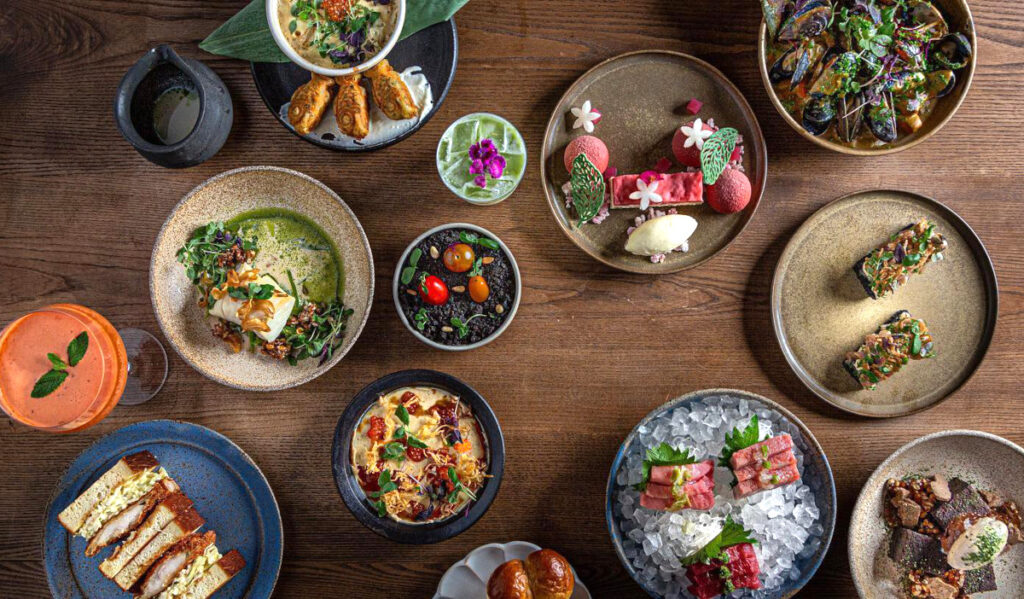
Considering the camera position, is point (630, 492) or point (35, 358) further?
point (630, 492)

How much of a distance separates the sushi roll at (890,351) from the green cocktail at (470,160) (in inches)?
46.4

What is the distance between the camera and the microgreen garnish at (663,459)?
1.90 m

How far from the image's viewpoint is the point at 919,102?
200cm

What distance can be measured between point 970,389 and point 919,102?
92 cm

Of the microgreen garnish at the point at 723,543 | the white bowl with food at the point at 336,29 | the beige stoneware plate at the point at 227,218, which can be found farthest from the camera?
the beige stoneware plate at the point at 227,218

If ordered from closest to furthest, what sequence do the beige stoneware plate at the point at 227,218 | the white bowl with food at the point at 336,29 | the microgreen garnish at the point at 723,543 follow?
the white bowl with food at the point at 336,29 < the microgreen garnish at the point at 723,543 < the beige stoneware plate at the point at 227,218

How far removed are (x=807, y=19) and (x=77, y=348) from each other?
7.45 ft

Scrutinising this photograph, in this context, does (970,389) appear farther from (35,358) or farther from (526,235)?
(35,358)

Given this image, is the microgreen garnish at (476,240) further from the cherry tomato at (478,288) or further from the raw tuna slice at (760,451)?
the raw tuna slice at (760,451)

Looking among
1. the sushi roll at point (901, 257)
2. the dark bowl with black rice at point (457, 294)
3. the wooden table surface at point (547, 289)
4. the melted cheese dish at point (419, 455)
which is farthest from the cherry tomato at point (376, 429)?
the sushi roll at point (901, 257)

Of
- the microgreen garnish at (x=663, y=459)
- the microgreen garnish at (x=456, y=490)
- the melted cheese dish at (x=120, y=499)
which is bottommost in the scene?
the melted cheese dish at (x=120, y=499)

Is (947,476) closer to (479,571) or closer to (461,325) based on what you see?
(479,571)

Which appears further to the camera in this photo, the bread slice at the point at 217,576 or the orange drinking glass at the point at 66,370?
the bread slice at the point at 217,576

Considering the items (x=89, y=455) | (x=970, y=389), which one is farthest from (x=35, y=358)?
(x=970, y=389)
